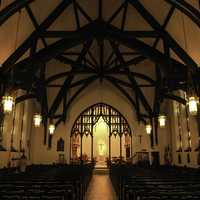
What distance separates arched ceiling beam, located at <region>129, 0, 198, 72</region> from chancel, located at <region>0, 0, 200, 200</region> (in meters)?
0.05

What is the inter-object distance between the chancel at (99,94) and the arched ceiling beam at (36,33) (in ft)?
0.16

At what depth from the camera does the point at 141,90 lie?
21.3 meters

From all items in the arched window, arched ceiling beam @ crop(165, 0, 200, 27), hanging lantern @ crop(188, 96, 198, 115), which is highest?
arched ceiling beam @ crop(165, 0, 200, 27)

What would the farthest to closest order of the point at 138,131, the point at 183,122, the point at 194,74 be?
the point at 138,131, the point at 183,122, the point at 194,74

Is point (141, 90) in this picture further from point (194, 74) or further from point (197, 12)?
point (197, 12)

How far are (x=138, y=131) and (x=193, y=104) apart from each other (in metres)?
15.7

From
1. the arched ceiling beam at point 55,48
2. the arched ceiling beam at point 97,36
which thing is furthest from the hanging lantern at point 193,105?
the arched ceiling beam at point 55,48

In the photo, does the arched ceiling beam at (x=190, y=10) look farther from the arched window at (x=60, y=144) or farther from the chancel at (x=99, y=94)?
the arched window at (x=60, y=144)

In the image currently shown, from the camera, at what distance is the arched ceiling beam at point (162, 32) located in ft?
39.3

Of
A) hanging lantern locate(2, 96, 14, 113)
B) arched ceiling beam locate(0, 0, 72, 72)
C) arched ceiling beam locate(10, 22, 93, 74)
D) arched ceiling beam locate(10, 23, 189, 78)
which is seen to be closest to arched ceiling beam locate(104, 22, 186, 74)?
arched ceiling beam locate(10, 23, 189, 78)

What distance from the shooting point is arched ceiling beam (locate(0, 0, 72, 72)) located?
1209 centimetres

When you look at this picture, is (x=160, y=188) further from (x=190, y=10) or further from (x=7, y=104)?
(x=190, y=10)

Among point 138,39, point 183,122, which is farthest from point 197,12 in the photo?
point 183,122

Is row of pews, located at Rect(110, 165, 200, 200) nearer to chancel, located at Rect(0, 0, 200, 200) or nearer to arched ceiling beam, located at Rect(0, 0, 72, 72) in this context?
chancel, located at Rect(0, 0, 200, 200)
